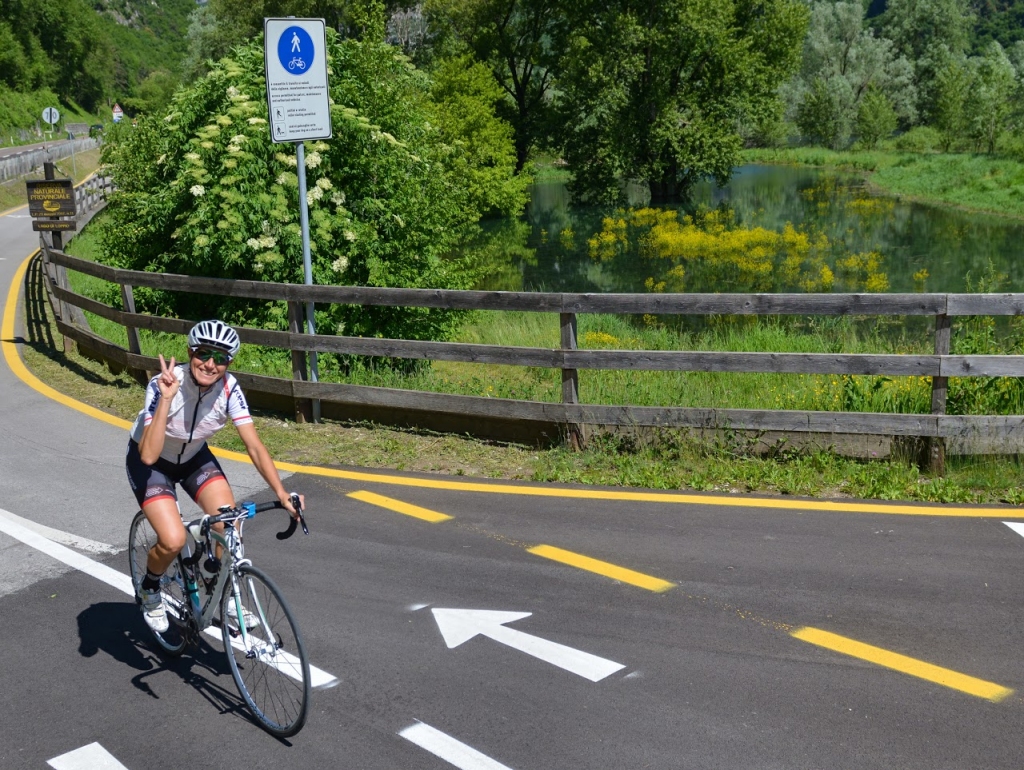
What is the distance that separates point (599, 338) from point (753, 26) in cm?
4385

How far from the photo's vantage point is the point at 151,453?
496cm

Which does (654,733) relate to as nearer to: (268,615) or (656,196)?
(268,615)

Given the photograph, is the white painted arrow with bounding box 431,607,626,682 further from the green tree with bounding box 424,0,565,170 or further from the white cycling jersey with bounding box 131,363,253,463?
the green tree with bounding box 424,0,565,170

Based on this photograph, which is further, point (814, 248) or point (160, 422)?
point (814, 248)

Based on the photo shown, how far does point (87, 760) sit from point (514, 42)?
6093 cm

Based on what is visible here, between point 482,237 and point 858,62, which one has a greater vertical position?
point 858,62

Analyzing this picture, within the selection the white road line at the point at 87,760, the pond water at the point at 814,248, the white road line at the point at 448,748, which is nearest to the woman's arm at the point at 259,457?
the white road line at the point at 448,748

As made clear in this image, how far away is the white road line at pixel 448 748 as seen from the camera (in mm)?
4492

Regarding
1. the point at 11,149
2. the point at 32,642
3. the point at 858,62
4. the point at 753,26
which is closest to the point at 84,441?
the point at 32,642

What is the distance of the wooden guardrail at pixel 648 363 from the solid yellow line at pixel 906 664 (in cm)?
290

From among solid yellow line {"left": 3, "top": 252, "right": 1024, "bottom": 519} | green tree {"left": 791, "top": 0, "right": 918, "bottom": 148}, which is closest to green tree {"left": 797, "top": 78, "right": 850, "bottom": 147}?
green tree {"left": 791, "top": 0, "right": 918, "bottom": 148}

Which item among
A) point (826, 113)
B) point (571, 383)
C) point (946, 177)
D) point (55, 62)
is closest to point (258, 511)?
point (571, 383)

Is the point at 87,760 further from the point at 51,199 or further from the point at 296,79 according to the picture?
the point at 51,199

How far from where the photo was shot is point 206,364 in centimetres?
510
